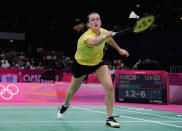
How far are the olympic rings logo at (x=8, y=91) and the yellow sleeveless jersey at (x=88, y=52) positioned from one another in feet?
18.3

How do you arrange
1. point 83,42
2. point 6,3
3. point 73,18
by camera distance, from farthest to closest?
point 73,18, point 6,3, point 83,42

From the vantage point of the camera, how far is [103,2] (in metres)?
24.5

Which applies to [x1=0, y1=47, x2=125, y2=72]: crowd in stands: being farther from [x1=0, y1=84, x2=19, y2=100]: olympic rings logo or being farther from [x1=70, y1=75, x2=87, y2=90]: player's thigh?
[x1=70, y1=75, x2=87, y2=90]: player's thigh

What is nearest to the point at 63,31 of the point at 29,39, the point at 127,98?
the point at 29,39

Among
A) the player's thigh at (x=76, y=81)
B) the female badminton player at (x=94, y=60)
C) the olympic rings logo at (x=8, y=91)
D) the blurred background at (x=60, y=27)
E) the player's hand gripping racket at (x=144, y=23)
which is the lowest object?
the olympic rings logo at (x=8, y=91)

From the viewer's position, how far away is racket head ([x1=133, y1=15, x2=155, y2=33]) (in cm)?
469

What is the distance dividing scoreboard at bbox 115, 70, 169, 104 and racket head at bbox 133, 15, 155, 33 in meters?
5.62

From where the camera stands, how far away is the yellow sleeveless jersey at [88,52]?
472 cm

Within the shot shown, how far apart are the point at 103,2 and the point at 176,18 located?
8.66 m

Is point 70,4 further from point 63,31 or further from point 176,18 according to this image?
point 176,18

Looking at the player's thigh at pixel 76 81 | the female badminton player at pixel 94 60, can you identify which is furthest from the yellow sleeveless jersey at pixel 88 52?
the player's thigh at pixel 76 81

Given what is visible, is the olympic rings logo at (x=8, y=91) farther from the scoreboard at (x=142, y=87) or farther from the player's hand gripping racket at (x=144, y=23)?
the player's hand gripping racket at (x=144, y=23)

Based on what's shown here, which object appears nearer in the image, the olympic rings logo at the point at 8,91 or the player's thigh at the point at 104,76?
the player's thigh at the point at 104,76

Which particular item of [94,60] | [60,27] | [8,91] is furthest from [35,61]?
[94,60]
